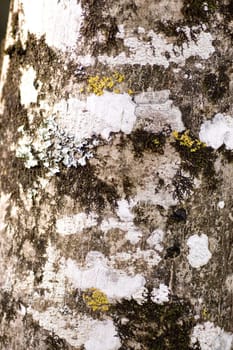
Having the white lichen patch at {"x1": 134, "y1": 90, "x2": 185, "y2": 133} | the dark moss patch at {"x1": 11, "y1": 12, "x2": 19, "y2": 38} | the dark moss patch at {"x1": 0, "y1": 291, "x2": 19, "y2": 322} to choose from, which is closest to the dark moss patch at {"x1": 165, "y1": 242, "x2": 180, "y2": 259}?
the white lichen patch at {"x1": 134, "y1": 90, "x2": 185, "y2": 133}

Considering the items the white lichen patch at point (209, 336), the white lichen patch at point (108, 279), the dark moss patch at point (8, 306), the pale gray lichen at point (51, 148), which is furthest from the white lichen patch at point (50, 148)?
the white lichen patch at point (209, 336)

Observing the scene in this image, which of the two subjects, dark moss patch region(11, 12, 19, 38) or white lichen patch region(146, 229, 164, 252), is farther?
dark moss patch region(11, 12, 19, 38)

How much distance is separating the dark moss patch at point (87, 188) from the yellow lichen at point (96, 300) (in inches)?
7.0

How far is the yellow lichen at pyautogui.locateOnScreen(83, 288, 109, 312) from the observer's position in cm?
155

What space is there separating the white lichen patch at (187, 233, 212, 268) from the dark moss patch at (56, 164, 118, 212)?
0.19 meters

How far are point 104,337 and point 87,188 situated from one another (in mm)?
328

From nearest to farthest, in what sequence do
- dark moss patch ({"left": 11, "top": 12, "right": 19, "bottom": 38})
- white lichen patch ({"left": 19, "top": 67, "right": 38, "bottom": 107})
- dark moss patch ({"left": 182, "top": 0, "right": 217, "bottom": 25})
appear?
dark moss patch ({"left": 182, "top": 0, "right": 217, "bottom": 25}) < white lichen patch ({"left": 19, "top": 67, "right": 38, "bottom": 107}) < dark moss patch ({"left": 11, "top": 12, "right": 19, "bottom": 38})

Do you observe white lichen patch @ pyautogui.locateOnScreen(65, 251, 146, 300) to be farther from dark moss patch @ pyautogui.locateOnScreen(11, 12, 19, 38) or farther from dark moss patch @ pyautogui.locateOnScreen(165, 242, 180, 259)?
dark moss patch @ pyautogui.locateOnScreen(11, 12, 19, 38)

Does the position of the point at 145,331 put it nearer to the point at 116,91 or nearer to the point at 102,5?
the point at 116,91

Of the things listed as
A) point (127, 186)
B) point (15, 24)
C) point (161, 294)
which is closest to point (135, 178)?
point (127, 186)

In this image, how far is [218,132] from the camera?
1546mm

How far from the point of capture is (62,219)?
158cm

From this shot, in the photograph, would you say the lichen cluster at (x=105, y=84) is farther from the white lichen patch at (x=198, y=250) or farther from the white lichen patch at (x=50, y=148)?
the white lichen patch at (x=198, y=250)

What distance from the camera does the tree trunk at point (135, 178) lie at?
1.52 m
